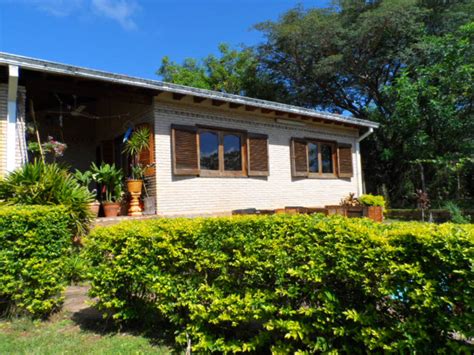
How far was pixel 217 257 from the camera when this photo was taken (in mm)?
2854

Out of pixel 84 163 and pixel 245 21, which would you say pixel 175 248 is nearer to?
pixel 84 163

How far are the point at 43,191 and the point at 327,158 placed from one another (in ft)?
31.2

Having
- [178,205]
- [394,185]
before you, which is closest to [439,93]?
[394,185]

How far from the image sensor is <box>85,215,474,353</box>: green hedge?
2.00 m

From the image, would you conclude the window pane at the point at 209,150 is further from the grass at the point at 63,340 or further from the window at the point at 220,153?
the grass at the point at 63,340

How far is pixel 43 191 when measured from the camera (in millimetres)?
5434

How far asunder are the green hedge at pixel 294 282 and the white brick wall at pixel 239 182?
4.47m

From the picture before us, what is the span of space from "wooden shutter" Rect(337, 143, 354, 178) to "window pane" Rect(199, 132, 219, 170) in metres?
5.29

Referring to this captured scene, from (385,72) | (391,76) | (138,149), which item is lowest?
(138,149)

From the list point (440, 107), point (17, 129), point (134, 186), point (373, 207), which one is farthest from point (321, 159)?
point (17, 129)

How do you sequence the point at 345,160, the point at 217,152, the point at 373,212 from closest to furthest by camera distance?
the point at 217,152
the point at 373,212
the point at 345,160

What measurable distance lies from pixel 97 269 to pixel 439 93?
46.4 feet

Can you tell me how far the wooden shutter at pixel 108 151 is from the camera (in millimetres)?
10068

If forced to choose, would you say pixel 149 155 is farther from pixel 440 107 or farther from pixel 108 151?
pixel 440 107
